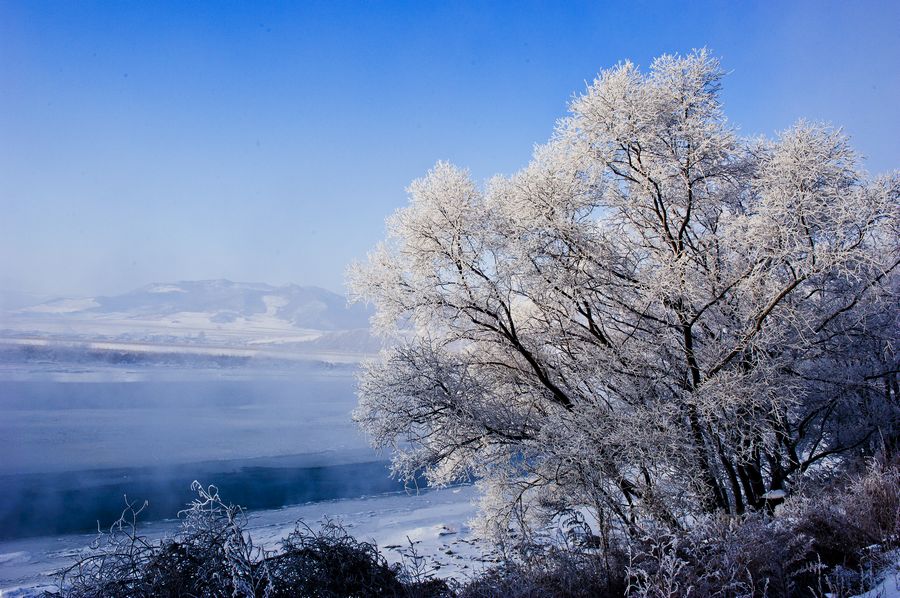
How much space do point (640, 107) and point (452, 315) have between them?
484 centimetres

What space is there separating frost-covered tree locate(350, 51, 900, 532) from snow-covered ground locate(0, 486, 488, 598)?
2.80 m

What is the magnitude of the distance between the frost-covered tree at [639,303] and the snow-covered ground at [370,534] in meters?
2.80

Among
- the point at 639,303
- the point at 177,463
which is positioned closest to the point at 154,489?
the point at 177,463

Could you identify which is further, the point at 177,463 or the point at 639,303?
the point at 177,463

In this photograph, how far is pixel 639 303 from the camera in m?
9.34

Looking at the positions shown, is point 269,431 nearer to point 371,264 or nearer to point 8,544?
point 8,544

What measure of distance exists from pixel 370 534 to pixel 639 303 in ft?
32.6

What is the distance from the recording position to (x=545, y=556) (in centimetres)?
548

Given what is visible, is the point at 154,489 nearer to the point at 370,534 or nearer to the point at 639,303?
the point at 370,534

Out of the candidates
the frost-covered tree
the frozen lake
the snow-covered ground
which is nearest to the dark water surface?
the frozen lake

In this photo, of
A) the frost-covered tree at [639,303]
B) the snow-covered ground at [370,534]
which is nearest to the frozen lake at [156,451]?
the snow-covered ground at [370,534]

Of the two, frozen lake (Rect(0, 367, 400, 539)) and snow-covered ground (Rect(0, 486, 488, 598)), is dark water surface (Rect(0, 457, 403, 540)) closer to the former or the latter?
frozen lake (Rect(0, 367, 400, 539))

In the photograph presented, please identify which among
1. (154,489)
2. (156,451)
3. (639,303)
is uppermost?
(639,303)

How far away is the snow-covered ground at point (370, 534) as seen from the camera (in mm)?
11562
